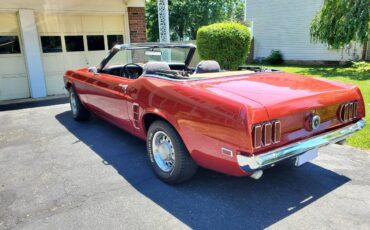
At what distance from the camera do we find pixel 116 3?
9.67m

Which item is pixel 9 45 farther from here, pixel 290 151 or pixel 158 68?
pixel 290 151

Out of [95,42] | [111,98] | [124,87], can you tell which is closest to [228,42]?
[95,42]

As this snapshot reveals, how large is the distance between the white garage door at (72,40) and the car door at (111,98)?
4818mm

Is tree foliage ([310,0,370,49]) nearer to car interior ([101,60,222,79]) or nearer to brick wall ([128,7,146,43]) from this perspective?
brick wall ([128,7,146,43])

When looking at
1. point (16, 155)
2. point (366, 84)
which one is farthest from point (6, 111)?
point (366, 84)

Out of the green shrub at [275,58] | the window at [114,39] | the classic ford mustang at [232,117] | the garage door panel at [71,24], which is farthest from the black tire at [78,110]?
the green shrub at [275,58]

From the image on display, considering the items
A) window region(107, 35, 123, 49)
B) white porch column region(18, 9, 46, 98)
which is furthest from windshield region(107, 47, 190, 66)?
window region(107, 35, 123, 49)

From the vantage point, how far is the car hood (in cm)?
278

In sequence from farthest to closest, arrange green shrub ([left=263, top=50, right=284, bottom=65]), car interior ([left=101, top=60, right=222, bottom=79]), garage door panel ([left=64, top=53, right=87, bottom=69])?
green shrub ([left=263, top=50, right=284, bottom=65]) < garage door panel ([left=64, top=53, right=87, bottom=69]) < car interior ([left=101, top=60, right=222, bottom=79])

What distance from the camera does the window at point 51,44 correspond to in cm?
916

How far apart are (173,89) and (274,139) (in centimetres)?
116

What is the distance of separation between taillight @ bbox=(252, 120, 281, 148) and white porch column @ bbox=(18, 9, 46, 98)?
320 inches

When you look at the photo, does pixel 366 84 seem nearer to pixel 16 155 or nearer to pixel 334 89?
pixel 334 89

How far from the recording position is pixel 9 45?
870 centimetres
